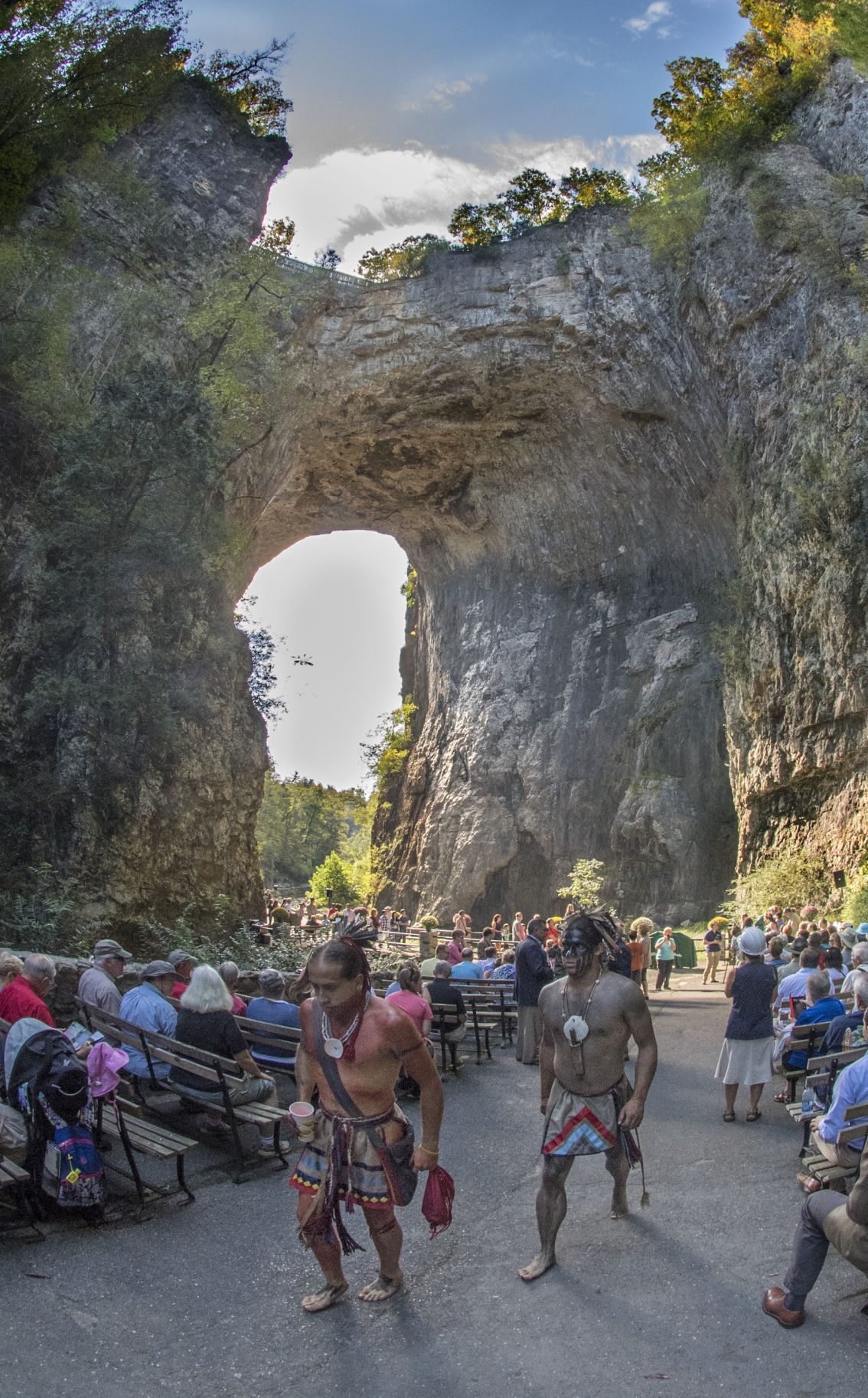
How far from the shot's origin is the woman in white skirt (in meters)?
6.85

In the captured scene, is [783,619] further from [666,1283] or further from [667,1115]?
[666,1283]

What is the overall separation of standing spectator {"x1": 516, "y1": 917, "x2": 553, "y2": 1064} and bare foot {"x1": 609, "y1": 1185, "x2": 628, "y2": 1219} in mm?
4088

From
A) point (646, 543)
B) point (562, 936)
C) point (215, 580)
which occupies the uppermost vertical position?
point (646, 543)

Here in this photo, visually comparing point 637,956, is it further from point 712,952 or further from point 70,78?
point 70,78

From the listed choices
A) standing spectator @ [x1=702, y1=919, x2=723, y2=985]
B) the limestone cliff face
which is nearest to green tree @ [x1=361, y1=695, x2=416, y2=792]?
the limestone cliff face

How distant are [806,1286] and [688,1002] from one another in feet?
33.9

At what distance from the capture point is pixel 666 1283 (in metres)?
4.04

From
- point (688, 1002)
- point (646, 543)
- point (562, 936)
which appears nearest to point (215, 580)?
point (688, 1002)

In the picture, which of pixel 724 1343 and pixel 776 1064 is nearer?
pixel 724 1343

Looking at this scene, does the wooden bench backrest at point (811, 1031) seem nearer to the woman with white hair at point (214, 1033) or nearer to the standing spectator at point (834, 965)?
the standing spectator at point (834, 965)

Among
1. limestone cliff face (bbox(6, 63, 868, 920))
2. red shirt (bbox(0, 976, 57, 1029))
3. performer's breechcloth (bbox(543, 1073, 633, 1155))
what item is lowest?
performer's breechcloth (bbox(543, 1073, 633, 1155))

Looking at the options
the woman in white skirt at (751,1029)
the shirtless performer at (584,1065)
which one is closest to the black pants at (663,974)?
the woman in white skirt at (751,1029)

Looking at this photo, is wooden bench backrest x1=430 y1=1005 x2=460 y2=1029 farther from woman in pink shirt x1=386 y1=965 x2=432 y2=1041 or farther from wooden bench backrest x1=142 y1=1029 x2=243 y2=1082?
wooden bench backrest x1=142 y1=1029 x2=243 y2=1082

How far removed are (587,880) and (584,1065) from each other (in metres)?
22.0
